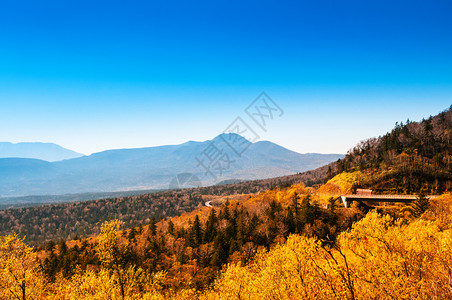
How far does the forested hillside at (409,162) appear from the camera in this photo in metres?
94.1

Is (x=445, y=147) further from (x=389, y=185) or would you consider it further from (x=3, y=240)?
(x=3, y=240)

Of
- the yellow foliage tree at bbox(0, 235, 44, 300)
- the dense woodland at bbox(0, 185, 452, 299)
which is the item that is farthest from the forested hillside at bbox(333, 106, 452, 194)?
the yellow foliage tree at bbox(0, 235, 44, 300)

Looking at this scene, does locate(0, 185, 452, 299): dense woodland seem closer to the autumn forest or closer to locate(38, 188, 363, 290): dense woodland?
the autumn forest

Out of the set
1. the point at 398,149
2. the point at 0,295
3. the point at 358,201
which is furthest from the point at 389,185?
the point at 0,295

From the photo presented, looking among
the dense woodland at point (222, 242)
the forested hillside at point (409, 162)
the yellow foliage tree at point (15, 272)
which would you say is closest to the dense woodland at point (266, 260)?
the yellow foliage tree at point (15, 272)

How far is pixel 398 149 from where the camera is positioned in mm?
121375

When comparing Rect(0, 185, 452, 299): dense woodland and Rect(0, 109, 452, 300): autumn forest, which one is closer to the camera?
Rect(0, 185, 452, 299): dense woodland

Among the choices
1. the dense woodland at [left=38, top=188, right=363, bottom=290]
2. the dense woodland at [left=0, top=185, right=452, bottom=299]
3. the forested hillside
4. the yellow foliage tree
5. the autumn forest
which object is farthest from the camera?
the forested hillside

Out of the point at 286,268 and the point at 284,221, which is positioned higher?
the point at 286,268

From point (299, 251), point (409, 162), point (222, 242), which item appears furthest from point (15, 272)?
point (409, 162)

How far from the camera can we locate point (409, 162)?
4109 inches

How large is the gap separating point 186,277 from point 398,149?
358 ft

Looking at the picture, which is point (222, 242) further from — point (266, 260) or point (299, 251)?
point (299, 251)

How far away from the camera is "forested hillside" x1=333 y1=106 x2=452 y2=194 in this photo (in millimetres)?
94125
